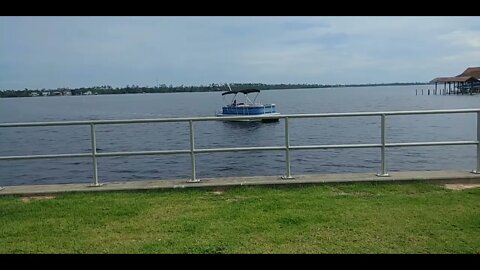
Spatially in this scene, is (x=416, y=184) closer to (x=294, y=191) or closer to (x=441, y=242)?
(x=294, y=191)

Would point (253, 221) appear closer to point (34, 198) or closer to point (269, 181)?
point (269, 181)

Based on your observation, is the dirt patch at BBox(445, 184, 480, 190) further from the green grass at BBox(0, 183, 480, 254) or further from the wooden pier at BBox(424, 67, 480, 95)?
the wooden pier at BBox(424, 67, 480, 95)

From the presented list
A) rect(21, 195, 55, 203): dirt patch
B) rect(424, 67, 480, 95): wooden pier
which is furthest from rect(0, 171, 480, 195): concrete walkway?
rect(424, 67, 480, 95): wooden pier

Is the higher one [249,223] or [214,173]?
[249,223]

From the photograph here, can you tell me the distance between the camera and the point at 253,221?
17.2 feet

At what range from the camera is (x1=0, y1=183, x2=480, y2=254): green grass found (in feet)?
14.6

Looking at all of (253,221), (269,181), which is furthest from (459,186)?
(253,221)

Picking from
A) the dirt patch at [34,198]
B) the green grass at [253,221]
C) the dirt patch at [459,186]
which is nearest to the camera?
the green grass at [253,221]

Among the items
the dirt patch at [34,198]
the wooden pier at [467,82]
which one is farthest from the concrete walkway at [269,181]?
the wooden pier at [467,82]

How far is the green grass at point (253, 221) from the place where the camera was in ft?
14.6

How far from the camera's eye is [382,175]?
298 inches

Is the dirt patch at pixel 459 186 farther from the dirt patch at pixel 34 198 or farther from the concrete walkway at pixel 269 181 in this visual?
the dirt patch at pixel 34 198
